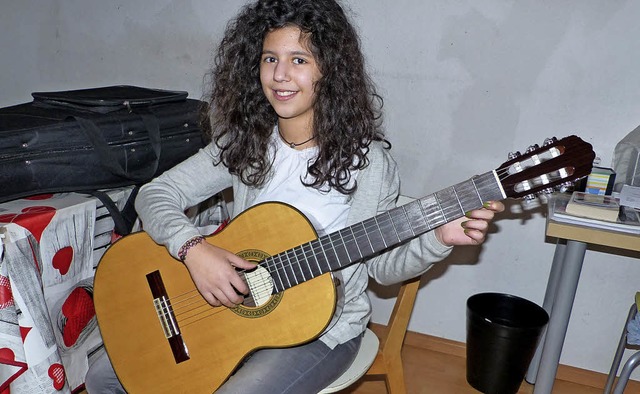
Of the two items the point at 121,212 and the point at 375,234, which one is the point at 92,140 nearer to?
the point at 121,212

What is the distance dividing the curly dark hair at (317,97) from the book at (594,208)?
53 centimetres

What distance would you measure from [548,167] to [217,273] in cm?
67

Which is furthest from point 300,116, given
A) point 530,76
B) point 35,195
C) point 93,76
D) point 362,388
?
point 93,76

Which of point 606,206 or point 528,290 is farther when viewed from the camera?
point 528,290

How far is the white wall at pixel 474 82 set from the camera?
190 cm

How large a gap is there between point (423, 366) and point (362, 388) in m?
0.26

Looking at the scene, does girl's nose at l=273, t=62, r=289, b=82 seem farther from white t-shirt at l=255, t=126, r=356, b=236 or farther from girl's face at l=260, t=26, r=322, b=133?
white t-shirt at l=255, t=126, r=356, b=236

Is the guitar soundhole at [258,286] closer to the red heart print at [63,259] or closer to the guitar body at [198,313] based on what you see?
the guitar body at [198,313]

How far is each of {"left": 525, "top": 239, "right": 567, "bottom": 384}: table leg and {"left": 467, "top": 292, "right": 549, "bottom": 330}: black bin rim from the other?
55 millimetres

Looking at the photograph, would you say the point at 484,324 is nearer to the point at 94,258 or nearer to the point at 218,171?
the point at 218,171

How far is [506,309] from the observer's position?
6.70 feet

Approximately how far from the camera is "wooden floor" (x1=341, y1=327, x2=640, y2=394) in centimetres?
206

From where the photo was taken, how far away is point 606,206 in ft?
5.31

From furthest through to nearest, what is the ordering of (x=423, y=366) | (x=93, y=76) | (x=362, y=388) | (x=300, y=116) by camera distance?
(x=93, y=76) < (x=423, y=366) < (x=362, y=388) < (x=300, y=116)
